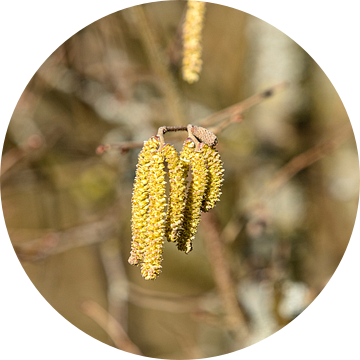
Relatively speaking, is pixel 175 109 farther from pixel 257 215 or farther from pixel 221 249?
pixel 257 215

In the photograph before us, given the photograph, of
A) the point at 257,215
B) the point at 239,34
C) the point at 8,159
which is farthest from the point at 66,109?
the point at 257,215

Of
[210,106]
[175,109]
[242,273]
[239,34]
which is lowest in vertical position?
[242,273]

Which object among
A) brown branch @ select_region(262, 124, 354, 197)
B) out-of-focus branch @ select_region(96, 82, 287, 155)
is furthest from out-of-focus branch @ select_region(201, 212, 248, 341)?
brown branch @ select_region(262, 124, 354, 197)

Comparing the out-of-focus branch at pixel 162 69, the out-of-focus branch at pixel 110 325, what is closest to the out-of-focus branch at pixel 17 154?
the out-of-focus branch at pixel 162 69

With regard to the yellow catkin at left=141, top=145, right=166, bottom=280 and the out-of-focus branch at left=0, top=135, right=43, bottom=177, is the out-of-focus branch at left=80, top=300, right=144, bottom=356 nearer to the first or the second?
the out-of-focus branch at left=0, top=135, right=43, bottom=177

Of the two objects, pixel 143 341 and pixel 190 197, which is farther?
pixel 143 341
